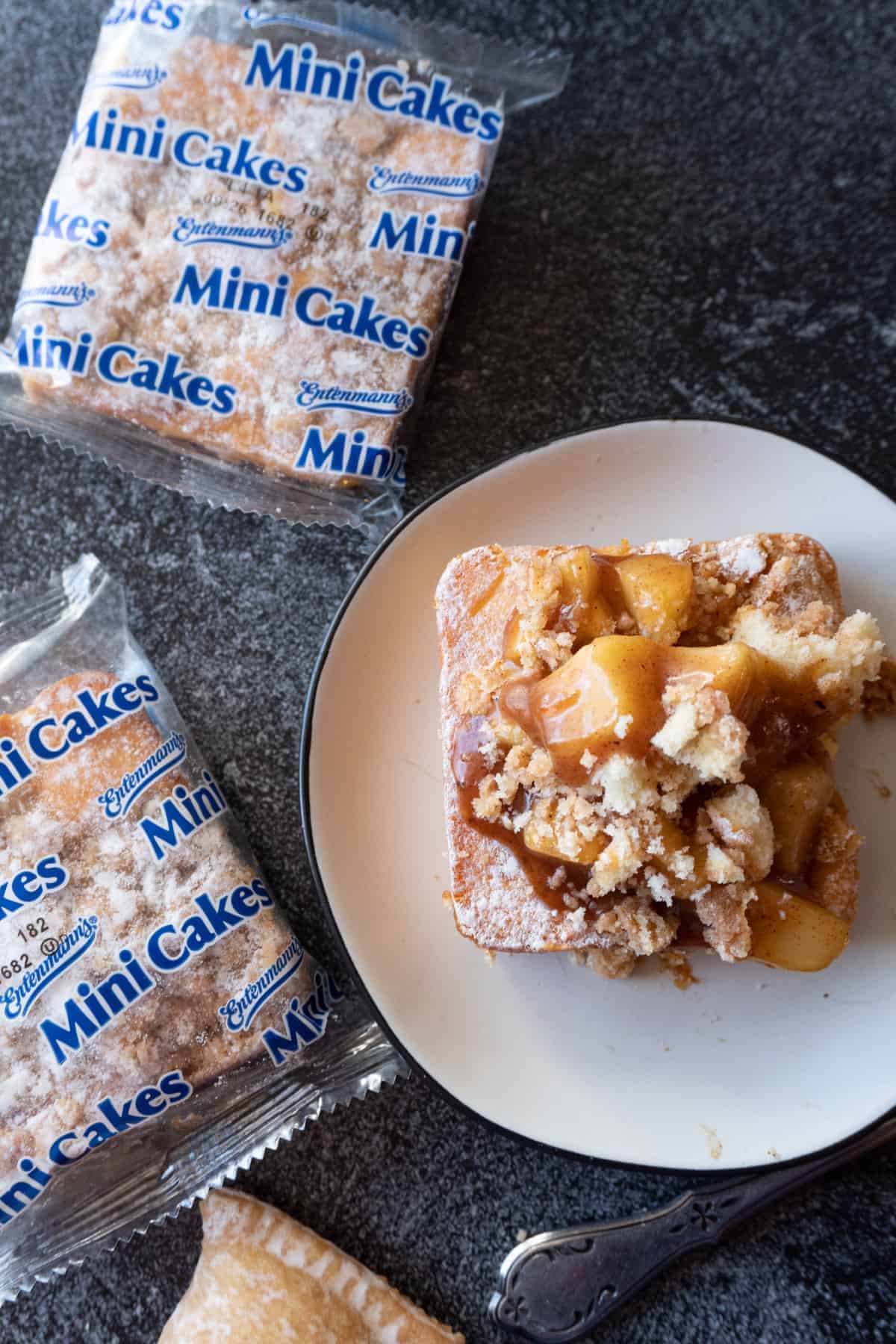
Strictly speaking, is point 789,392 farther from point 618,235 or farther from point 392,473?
point 392,473

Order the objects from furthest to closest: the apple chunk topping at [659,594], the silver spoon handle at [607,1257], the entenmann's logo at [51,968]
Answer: the silver spoon handle at [607,1257], the entenmann's logo at [51,968], the apple chunk topping at [659,594]

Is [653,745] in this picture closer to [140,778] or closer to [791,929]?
[791,929]

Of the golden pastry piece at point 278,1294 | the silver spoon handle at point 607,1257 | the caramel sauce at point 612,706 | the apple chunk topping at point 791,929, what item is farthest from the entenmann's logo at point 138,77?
the silver spoon handle at point 607,1257

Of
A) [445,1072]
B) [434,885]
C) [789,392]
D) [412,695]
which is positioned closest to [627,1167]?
[445,1072]

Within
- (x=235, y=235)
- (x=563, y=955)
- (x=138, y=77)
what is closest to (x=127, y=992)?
(x=563, y=955)

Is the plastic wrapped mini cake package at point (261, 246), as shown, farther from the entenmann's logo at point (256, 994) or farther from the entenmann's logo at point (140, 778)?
the entenmann's logo at point (256, 994)

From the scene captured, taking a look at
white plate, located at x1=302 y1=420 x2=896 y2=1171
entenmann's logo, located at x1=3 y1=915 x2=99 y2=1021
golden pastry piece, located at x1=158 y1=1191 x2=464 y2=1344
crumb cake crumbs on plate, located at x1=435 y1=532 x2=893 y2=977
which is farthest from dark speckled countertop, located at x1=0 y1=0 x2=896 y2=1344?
crumb cake crumbs on plate, located at x1=435 y1=532 x2=893 y2=977

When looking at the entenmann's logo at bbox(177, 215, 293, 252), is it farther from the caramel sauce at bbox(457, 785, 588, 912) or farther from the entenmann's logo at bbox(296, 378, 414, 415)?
the caramel sauce at bbox(457, 785, 588, 912)
